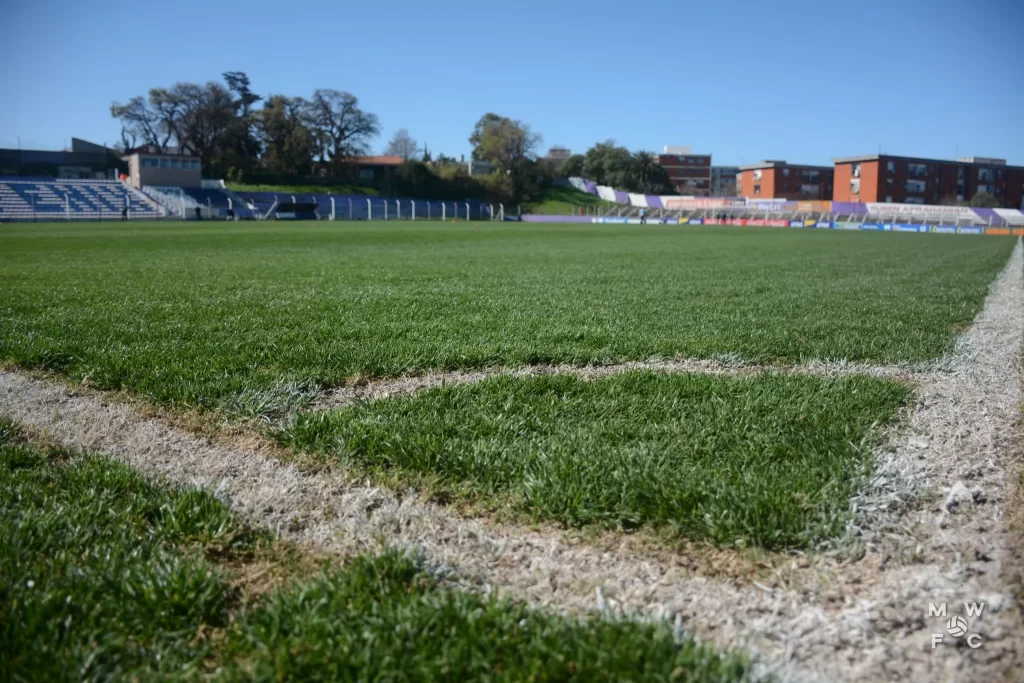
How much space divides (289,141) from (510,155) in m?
27.8

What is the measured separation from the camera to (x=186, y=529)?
2328mm

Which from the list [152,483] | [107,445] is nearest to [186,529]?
[152,483]

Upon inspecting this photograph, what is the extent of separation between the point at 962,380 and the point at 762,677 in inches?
153

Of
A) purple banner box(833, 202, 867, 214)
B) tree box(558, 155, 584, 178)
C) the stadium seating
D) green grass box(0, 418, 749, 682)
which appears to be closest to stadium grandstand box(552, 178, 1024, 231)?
purple banner box(833, 202, 867, 214)

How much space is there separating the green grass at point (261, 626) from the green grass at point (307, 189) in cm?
6585

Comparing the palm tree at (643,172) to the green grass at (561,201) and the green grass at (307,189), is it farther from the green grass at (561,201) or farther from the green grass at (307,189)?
→ the green grass at (307,189)

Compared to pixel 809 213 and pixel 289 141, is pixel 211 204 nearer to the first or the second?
pixel 289 141

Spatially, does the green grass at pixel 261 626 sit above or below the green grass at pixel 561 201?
below

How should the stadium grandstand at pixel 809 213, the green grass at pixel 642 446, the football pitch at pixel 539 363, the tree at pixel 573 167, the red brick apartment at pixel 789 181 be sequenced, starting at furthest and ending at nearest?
the tree at pixel 573 167 < the red brick apartment at pixel 789 181 < the stadium grandstand at pixel 809 213 < the football pitch at pixel 539 363 < the green grass at pixel 642 446

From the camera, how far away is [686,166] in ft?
388

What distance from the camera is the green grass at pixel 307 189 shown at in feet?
217

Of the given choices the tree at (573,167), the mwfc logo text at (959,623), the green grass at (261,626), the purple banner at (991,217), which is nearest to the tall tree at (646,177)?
the tree at (573,167)

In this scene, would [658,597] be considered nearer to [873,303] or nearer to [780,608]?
[780,608]

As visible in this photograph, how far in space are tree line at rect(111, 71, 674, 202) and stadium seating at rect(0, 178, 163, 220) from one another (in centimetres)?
1729
